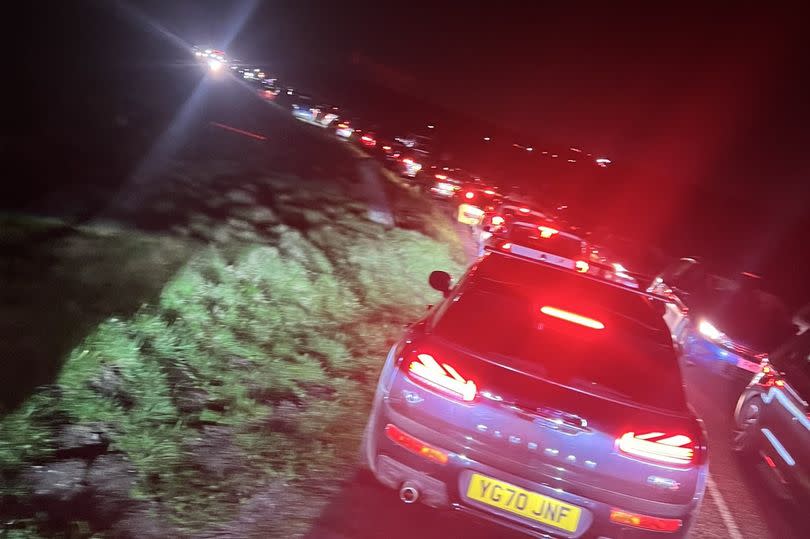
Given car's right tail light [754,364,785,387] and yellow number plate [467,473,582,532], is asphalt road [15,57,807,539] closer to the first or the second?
yellow number plate [467,473,582,532]

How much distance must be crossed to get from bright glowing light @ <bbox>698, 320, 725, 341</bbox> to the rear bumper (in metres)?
7.12

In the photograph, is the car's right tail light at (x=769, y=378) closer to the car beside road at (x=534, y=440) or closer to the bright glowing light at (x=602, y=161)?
the car beside road at (x=534, y=440)

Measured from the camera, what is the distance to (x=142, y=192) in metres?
10.0

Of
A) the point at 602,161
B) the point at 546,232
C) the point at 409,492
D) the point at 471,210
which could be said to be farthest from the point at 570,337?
the point at 602,161

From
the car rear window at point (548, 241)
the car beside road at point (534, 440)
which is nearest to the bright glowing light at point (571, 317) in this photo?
the car beside road at point (534, 440)

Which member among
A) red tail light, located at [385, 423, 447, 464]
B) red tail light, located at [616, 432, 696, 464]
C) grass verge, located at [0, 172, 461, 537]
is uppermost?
red tail light, located at [616, 432, 696, 464]

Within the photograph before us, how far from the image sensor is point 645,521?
364cm

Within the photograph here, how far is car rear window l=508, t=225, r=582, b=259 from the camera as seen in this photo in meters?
11.8

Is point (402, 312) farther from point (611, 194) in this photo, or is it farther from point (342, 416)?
point (611, 194)

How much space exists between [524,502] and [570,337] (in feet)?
3.93

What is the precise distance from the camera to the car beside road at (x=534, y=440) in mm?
3578

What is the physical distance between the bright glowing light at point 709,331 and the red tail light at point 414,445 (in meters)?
7.76

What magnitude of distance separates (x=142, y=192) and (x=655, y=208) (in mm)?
49934

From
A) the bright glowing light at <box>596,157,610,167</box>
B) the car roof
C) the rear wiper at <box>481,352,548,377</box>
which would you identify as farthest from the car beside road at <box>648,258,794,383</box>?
the bright glowing light at <box>596,157,610,167</box>
